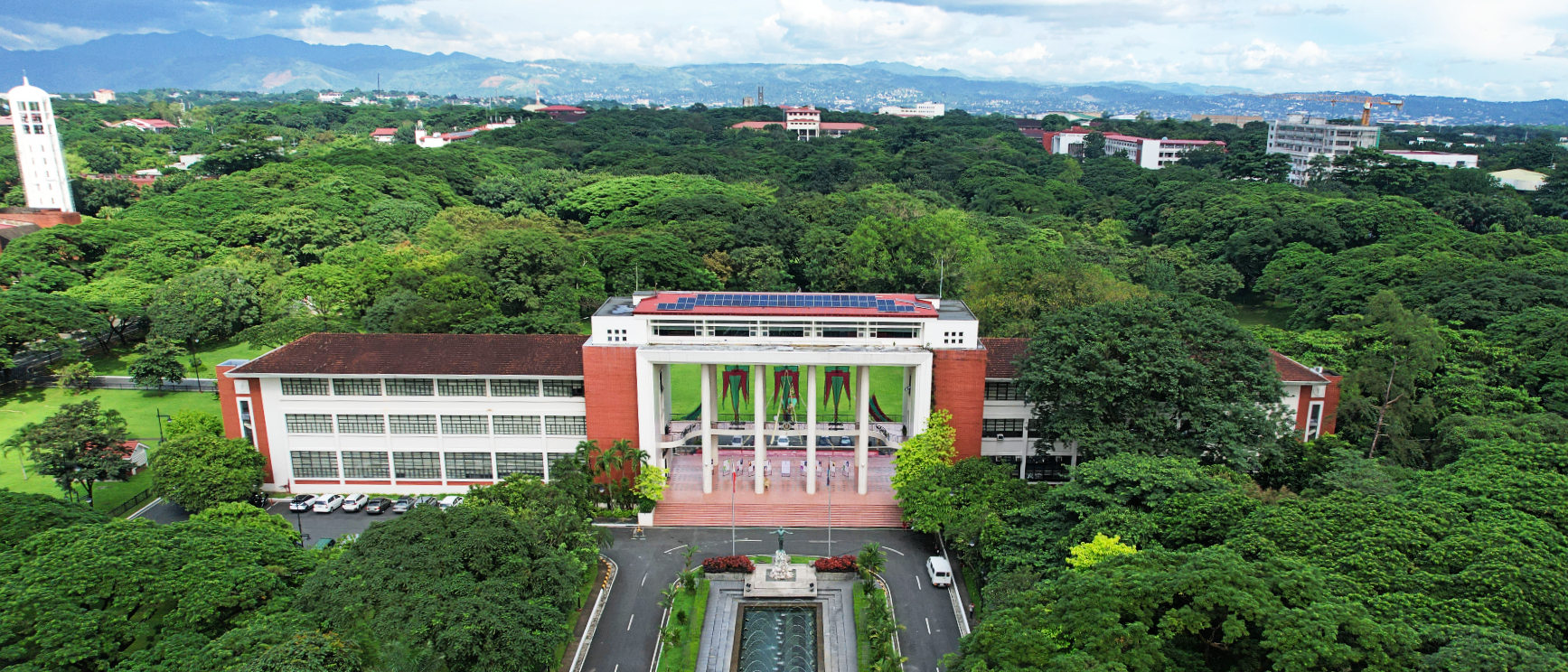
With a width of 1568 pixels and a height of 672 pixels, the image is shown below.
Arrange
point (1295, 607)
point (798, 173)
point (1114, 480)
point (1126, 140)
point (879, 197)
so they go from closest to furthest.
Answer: point (1295, 607)
point (1114, 480)
point (879, 197)
point (798, 173)
point (1126, 140)

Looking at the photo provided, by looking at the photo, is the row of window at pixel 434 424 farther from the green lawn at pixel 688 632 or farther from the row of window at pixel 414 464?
the green lawn at pixel 688 632

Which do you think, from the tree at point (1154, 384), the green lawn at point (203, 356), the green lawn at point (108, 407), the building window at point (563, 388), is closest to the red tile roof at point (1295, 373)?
the tree at point (1154, 384)

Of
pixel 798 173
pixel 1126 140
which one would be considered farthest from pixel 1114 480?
pixel 1126 140

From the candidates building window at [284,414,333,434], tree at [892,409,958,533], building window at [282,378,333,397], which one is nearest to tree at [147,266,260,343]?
building window at [284,414,333,434]

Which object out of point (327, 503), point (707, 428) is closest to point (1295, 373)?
point (707, 428)

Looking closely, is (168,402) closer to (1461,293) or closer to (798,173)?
(1461,293)

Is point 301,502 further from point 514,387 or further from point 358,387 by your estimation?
point 514,387
